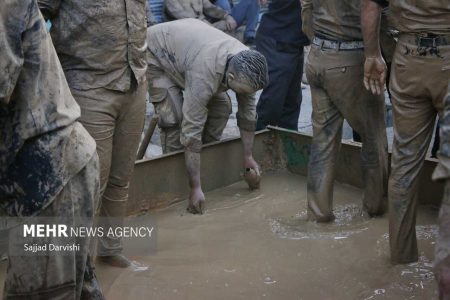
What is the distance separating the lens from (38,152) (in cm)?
266

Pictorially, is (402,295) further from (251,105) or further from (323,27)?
(251,105)

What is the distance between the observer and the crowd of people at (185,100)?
263 cm

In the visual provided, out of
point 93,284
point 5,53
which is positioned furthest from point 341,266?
point 5,53

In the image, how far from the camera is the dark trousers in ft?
22.2

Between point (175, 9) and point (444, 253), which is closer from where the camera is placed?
point (444, 253)

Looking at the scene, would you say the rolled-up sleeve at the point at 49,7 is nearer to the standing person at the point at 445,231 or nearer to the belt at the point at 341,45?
the belt at the point at 341,45

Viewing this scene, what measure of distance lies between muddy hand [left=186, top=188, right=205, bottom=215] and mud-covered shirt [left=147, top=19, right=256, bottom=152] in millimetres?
290

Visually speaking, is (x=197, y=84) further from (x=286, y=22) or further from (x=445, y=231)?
(x=445, y=231)

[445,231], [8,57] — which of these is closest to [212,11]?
[8,57]

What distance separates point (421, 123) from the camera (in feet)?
13.6

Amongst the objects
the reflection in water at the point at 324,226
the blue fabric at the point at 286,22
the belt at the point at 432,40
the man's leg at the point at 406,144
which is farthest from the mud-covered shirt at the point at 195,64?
the belt at the point at 432,40

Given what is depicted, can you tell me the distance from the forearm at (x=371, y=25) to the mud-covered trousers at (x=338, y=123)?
46cm

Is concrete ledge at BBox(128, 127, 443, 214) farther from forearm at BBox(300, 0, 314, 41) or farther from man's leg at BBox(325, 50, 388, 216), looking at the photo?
forearm at BBox(300, 0, 314, 41)

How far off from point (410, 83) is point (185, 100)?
1.72 metres
